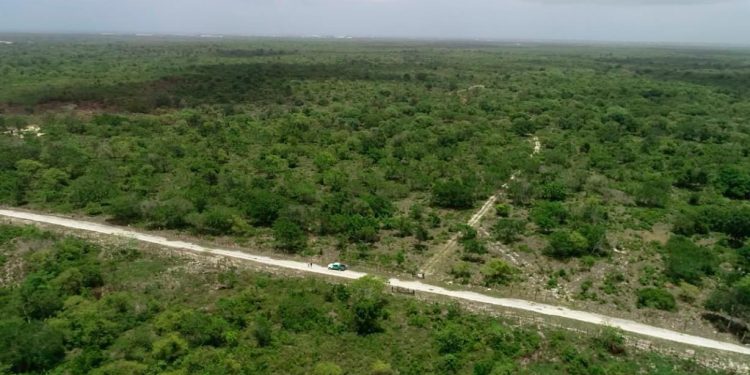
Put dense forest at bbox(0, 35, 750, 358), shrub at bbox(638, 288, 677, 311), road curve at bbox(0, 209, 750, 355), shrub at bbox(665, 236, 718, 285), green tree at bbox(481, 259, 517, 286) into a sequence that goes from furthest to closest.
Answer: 1. dense forest at bbox(0, 35, 750, 358)
2. shrub at bbox(665, 236, 718, 285)
3. green tree at bbox(481, 259, 517, 286)
4. shrub at bbox(638, 288, 677, 311)
5. road curve at bbox(0, 209, 750, 355)

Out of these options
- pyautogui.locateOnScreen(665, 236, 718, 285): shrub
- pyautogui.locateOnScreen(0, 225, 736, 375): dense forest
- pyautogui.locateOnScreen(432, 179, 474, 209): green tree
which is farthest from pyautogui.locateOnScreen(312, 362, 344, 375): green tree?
pyautogui.locateOnScreen(432, 179, 474, 209): green tree

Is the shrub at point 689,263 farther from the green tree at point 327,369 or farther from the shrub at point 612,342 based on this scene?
the green tree at point 327,369

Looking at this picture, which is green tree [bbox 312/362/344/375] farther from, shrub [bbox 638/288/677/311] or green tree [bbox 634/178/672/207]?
green tree [bbox 634/178/672/207]

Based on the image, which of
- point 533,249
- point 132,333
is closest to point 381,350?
point 132,333

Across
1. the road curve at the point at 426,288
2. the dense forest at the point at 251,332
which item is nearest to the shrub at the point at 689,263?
the road curve at the point at 426,288

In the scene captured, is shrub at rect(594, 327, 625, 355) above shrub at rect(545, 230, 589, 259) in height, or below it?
below

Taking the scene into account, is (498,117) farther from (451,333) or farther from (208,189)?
(451,333)
